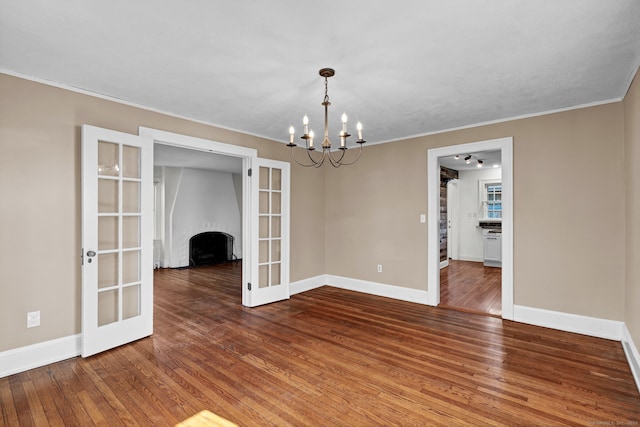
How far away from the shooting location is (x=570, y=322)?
3426mm

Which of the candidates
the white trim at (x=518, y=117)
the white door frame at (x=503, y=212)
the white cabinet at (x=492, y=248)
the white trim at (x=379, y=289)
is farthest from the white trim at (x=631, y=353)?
the white cabinet at (x=492, y=248)

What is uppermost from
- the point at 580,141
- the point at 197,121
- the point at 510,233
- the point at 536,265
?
the point at 197,121

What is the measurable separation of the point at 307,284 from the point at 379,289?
121cm

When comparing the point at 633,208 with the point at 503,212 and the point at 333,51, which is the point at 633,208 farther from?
the point at 333,51

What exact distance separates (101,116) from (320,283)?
3.98 meters

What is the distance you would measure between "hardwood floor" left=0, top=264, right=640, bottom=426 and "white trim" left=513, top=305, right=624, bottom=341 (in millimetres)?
144

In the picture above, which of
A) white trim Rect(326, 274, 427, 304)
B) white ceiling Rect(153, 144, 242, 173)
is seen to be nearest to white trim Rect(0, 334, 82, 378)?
white ceiling Rect(153, 144, 242, 173)

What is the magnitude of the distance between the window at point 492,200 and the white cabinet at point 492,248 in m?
0.81

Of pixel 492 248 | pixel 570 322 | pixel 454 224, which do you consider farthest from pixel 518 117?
pixel 454 224

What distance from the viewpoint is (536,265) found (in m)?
3.64

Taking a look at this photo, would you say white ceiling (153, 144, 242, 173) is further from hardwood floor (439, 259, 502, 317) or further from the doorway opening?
the doorway opening

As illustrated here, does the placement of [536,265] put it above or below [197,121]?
below

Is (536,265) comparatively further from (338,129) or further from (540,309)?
(338,129)

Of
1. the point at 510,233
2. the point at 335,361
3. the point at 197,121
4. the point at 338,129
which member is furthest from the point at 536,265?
the point at 197,121
